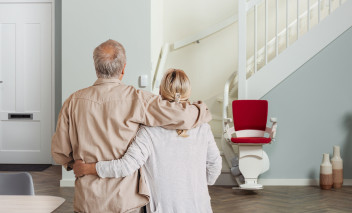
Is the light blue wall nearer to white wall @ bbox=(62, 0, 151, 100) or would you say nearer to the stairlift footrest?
the stairlift footrest

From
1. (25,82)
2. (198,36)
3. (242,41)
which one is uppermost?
(198,36)

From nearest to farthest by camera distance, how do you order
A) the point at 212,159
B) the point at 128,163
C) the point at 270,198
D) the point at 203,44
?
the point at 128,163 < the point at 212,159 < the point at 270,198 < the point at 203,44

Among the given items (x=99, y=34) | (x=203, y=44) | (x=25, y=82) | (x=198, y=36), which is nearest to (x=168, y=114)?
(x=99, y=34)

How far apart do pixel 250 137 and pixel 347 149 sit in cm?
120

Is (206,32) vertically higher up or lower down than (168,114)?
higher up

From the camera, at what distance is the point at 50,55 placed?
7.24 m

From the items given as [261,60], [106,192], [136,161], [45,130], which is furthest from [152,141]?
[45,130]

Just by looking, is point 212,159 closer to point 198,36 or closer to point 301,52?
point 301,52

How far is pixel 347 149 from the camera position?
18.9ft

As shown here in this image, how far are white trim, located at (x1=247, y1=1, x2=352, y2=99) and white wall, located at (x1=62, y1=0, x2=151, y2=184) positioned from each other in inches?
49.4

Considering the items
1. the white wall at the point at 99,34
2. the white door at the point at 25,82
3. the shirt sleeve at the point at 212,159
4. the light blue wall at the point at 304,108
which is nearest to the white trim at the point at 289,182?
the light blue wall at the point at 304,108

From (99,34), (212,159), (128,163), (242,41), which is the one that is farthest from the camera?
(242,41)

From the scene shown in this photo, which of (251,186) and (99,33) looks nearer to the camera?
(251,186)

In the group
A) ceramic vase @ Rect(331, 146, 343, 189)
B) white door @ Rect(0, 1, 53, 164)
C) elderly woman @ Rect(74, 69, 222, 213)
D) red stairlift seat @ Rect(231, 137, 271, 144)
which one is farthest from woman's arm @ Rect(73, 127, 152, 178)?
white door @ Rect(0, 1, 53, 164)
